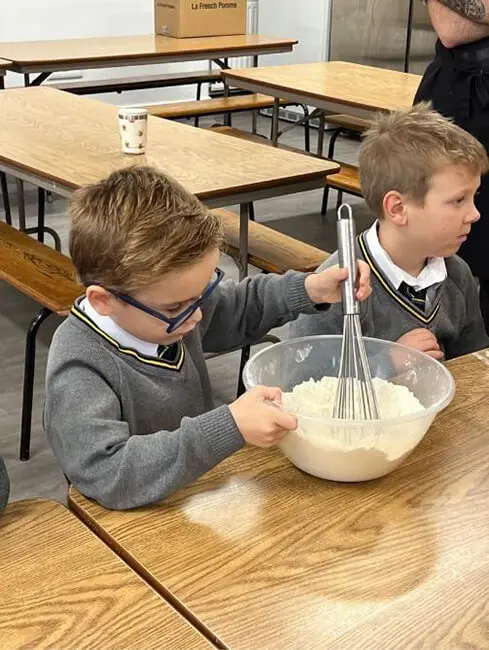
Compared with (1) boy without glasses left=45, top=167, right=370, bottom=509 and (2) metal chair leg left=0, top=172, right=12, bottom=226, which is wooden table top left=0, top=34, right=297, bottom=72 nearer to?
(2) metal chair leg left=0, top=172, right=12, bottom=226

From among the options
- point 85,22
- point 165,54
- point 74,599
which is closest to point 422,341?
point 74,599

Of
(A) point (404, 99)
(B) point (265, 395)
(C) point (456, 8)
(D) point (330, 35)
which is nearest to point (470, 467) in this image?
(B) point (265, 395)

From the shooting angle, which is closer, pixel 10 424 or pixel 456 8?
pixel 456 8

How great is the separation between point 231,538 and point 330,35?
6.25 metres

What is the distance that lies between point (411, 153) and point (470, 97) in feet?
2.71

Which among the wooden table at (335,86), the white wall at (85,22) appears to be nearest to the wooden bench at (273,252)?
the wooden table at (335,86)

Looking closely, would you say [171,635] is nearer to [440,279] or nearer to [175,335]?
[175,335]

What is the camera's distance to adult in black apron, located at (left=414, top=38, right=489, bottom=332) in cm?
221

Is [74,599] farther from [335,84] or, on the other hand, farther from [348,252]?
[335,84]

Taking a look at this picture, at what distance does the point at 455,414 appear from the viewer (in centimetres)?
120

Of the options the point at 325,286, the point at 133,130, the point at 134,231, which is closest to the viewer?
the point at 134,231

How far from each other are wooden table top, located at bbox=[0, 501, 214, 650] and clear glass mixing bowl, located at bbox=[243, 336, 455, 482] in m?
0.26

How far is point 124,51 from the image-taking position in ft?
13.8

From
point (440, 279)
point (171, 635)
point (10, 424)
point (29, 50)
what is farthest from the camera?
point (29, 50)
